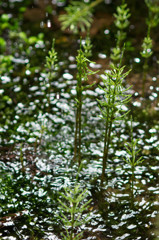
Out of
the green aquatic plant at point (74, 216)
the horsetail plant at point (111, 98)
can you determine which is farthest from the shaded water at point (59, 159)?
the horsetail plant at point (111, 98)

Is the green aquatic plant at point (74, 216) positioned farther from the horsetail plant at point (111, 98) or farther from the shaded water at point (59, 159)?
the horsetail plant at point (111, 98)

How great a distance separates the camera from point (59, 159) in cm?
207

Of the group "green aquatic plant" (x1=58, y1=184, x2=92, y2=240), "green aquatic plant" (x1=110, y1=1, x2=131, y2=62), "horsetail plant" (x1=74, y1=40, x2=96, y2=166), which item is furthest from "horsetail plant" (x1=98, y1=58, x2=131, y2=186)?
"green aquatic plant" (x1=110, y1=1, x2=131, y2=62)

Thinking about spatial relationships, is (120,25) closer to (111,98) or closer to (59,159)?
(111,98)

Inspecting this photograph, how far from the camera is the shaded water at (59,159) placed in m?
1.66

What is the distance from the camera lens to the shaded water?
166cm

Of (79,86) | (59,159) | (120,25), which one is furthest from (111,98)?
(120,25)

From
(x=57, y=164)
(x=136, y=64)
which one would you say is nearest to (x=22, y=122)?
(x=57, y=164)

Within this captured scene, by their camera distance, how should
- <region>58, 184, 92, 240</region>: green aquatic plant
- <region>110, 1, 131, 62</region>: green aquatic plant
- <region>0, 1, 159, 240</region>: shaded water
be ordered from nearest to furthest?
<region>58, 184, 92, 240</region>: green aquatic plant < <region>0, 1, 159, 240</region>: shaded water < <region>110, 1, 131, 62</region>: green aquatic plant

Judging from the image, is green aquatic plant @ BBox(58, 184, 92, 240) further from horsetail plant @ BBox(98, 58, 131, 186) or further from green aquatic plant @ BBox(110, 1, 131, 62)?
green aquatic plant @ BBox(110, 1, 131, 62)

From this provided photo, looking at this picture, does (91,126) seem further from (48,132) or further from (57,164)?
(57,164)

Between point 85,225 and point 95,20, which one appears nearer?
point 85,225

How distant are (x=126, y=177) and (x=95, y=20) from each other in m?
2.38

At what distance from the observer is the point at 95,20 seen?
3699 mm
